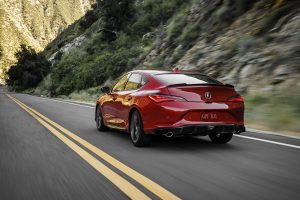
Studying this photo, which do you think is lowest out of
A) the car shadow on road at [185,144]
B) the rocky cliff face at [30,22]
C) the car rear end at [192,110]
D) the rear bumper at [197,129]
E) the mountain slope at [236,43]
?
the car shadow on road at [185,144]

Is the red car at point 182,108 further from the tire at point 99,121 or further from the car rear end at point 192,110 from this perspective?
the tire at point 99,121

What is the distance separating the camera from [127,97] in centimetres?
927

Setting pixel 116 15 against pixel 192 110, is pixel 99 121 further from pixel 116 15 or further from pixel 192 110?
pixel 116 15

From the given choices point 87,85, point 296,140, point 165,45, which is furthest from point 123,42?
point 296,140

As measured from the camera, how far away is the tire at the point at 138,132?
8.42 meters

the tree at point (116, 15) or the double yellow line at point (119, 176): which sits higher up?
the tree at point (116, 15)

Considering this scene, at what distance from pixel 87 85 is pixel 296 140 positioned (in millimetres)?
38231

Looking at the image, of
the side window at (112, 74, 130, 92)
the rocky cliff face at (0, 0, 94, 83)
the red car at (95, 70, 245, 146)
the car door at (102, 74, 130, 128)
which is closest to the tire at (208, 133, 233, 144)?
the red car at (95, 70, 245, 146)

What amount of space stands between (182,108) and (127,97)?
164 centimetres

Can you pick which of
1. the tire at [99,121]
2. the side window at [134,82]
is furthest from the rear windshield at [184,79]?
the tire at [99,121]

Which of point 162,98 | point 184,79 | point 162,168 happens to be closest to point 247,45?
point 184,79

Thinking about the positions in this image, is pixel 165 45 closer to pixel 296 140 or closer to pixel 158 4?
pixel 158 4

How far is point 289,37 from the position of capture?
55.0 ft

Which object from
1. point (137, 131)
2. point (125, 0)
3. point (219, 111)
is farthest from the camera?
point (125, 0)
